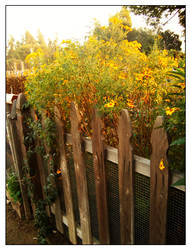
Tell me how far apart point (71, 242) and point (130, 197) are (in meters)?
1.13

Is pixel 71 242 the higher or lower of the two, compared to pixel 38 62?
lower

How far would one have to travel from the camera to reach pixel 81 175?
1.51m

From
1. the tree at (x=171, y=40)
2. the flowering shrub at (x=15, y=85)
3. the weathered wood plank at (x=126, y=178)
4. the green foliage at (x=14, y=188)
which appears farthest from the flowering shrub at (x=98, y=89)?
the flowering shrub at (x=15, y=85)

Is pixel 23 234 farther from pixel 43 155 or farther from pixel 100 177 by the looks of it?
pixel 100 177

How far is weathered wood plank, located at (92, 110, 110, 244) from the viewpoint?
1256mm

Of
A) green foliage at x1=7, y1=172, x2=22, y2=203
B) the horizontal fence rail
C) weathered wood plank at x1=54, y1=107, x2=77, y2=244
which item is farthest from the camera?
green foliage at x1=7, y1=172, x2=22, y2=203

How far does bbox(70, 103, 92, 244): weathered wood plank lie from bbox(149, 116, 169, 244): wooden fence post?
58 cm

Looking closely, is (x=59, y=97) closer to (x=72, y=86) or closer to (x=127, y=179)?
(x=72, y=86)

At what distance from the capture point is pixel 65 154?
166 cm

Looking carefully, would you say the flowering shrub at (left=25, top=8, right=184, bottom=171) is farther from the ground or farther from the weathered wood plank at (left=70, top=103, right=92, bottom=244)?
the ground

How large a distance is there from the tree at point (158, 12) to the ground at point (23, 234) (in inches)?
90.0

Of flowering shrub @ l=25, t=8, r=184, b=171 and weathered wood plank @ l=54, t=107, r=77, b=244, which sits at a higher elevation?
flowering shrub @ l=25, t=8, r=184, b=171

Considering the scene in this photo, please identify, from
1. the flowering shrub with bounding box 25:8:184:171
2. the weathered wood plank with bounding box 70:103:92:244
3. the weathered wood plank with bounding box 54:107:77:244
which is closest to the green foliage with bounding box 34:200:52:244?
the weathered wood plank with bounding box 54:107:77:244
